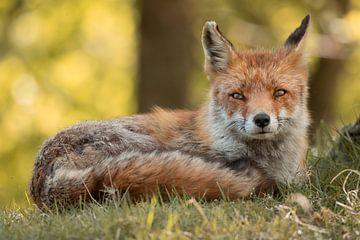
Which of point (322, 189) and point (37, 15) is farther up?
point (37, 15)

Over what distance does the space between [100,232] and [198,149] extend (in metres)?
2.38

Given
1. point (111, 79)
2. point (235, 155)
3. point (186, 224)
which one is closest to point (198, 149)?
point (235, 155)

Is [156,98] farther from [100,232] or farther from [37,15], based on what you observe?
[100,232]

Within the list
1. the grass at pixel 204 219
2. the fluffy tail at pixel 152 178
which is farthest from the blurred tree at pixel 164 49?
the grass at pixel 204 219

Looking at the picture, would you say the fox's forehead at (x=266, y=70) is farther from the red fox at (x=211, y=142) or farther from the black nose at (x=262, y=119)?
the black nose at (x=262, y=119)

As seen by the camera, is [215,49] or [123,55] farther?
Answer: [123,55]

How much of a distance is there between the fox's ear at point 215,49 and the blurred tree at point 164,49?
19.3 feet

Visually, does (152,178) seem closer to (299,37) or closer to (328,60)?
(299,37)

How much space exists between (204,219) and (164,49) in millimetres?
8513

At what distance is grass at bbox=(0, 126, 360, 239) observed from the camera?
484 centimetres

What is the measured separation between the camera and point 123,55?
74.4 feet

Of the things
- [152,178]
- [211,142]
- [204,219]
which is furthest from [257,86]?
[204,219]

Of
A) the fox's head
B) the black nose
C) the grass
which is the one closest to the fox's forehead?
the fox's head

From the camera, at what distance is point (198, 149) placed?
7.09m
